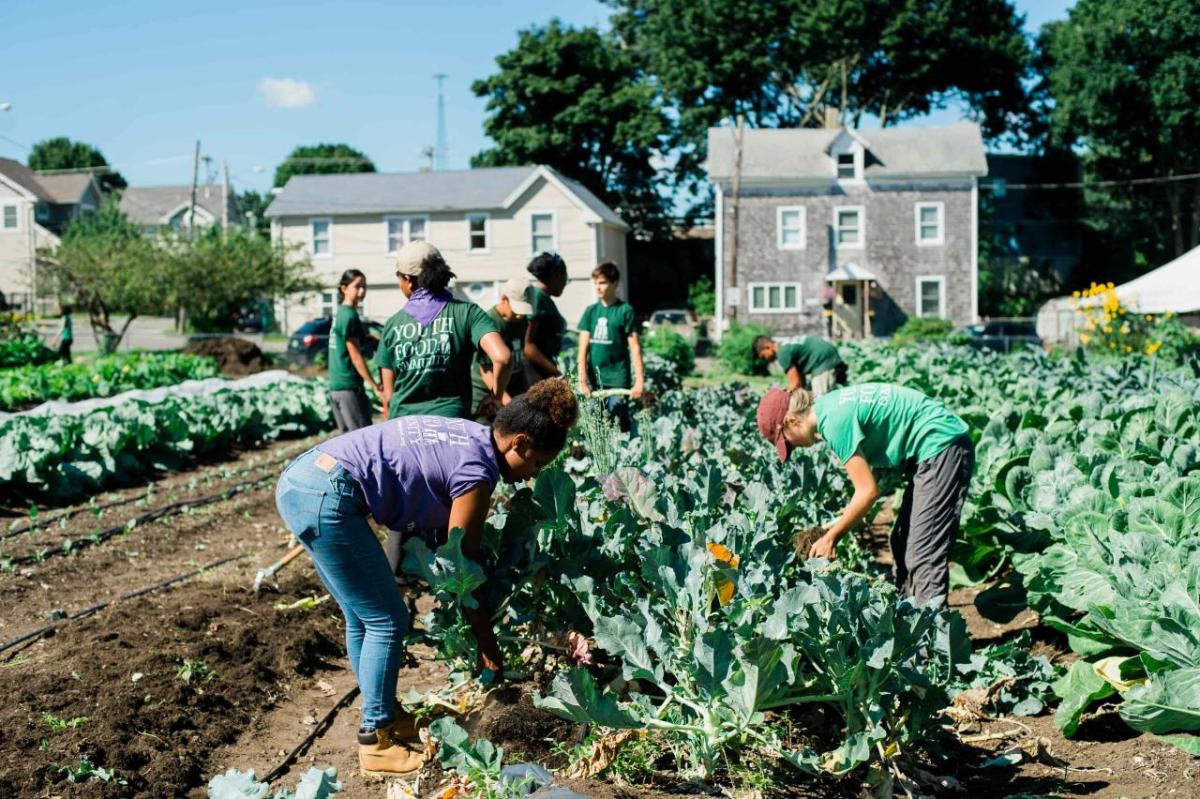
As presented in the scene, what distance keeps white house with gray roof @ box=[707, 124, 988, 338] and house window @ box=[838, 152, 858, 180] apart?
4cm

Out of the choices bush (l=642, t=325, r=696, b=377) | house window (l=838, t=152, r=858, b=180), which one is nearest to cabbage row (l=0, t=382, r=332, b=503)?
bush (l=642, t=325, r=696, b=377)

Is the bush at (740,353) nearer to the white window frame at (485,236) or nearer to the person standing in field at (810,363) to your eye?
→ the white window frame at (485,236)

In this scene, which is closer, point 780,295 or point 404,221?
point 780,295

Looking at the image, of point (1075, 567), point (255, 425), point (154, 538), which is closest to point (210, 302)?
point (255, 425)

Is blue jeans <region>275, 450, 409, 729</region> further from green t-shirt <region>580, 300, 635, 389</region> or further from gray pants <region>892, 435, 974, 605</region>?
green t-shirt <region>580, 300, 635, 389</region>

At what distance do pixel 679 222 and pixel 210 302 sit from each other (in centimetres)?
2429

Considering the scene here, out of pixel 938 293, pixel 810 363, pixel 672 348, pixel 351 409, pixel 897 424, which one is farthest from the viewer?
pixel 938 293

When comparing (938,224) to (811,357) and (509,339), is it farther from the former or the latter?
(509,339)

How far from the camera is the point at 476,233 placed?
138ft

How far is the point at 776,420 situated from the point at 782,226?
37.7m

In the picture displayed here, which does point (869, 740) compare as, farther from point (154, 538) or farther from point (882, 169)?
point (882, 169)

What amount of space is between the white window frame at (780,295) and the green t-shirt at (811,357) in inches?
1288

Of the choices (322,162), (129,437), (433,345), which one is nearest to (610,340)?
(433,345)

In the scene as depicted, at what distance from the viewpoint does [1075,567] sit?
4527 mm
